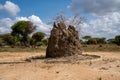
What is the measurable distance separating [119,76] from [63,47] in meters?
7.54

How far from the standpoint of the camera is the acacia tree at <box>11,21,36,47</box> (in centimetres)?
5544

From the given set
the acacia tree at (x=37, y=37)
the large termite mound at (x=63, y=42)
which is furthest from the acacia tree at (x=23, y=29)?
the large termite mound at (x=63, y=42)

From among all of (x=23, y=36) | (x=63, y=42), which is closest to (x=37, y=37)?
(x=23, y=36)

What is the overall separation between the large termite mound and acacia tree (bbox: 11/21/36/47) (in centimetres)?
3674

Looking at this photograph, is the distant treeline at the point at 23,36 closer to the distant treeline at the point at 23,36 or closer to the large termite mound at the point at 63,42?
the distant treeline at the point at 23,36

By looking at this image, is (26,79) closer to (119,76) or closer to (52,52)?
(119,76)

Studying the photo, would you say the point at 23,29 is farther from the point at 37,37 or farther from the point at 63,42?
the point at 63,42

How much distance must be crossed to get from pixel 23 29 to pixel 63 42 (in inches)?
1493

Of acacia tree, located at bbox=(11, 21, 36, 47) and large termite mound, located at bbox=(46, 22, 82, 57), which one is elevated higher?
acacia tree, located at bbox=(11, 21, 36, 47)

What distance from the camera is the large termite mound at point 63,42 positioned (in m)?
18.1

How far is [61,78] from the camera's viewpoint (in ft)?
35.5

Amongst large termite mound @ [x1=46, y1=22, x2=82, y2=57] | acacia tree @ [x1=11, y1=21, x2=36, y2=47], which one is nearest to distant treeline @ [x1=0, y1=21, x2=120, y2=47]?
acacia tree @ [x1=11, y1=21, x2=36, y2=47]

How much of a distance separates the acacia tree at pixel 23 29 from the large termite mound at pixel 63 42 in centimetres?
3674

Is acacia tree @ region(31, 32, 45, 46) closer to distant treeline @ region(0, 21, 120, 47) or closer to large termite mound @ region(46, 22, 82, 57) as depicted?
distant treeline @ region(0, 21, 120, 47)
